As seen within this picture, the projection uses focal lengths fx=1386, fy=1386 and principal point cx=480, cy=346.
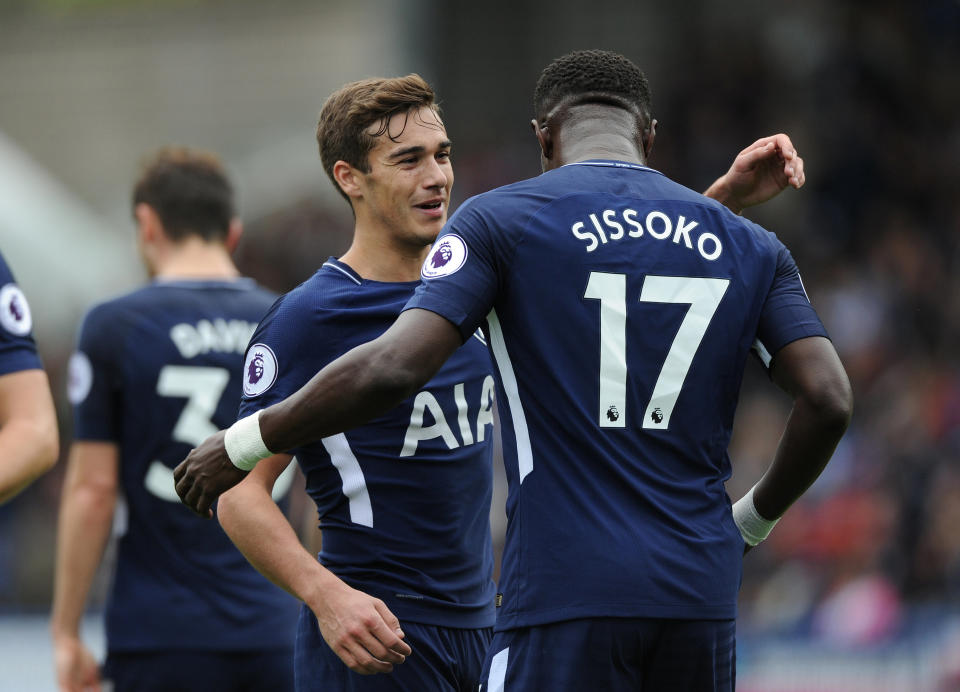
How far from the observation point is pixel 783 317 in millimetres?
3492

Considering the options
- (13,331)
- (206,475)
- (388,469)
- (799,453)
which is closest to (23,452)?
(13,331)

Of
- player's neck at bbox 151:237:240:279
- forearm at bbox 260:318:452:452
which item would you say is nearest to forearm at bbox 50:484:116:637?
player's neck at bbox 151:237:240:279

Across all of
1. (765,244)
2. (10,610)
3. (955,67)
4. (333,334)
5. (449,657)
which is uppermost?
(955,67)

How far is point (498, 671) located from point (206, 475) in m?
0.86

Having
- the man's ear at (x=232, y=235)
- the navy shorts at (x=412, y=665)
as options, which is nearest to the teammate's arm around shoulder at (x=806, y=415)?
the navy shorts at (x=412, y=665)

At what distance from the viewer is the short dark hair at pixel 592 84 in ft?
12.0

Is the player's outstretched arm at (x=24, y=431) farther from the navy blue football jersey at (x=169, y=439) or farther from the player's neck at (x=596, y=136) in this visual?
the player's neck at (x=596, y=136)

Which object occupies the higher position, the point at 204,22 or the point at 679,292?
the point at 204,22

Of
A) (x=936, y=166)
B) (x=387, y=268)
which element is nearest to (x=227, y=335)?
(x=387, y=268)

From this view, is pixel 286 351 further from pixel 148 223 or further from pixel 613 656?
pixel 148 223

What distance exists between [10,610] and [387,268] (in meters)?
9.64

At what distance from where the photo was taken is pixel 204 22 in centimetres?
2086

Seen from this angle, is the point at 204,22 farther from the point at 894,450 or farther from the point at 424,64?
the point at 894,450

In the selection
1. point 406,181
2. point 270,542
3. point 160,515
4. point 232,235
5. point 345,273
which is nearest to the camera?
point 270,542
